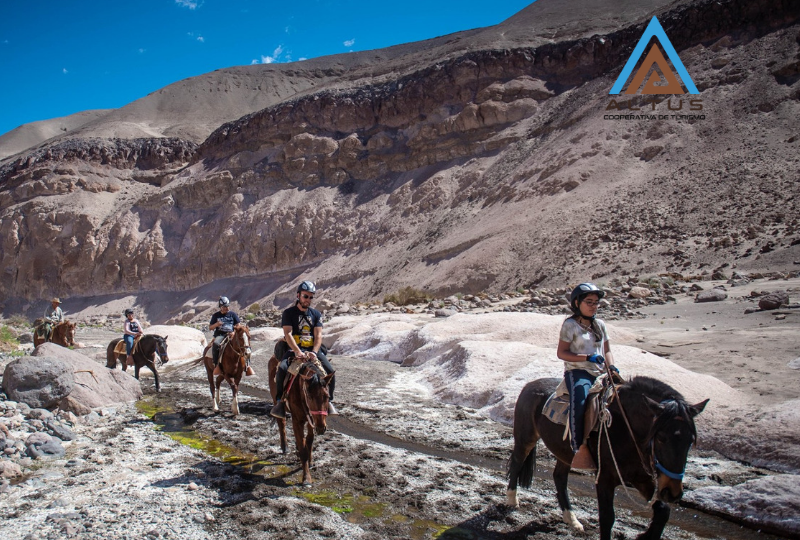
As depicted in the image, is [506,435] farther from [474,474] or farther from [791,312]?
[791,312]

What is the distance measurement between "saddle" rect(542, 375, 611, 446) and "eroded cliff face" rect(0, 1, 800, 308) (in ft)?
75.2

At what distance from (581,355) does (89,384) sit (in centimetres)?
1029

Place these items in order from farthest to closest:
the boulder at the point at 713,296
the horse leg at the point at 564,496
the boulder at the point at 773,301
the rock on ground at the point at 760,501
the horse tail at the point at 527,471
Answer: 1. the boulder at the point at 713,296
2. the boulder at the point at 773,301
3. the horse tail at the point at 527,471
4. the horse leg at the point at 564,496
5. the rock on ground at the point at 760,501

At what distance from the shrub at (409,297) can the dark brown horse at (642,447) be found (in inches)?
1023

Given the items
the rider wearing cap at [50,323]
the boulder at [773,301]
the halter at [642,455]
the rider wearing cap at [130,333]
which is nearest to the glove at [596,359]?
the halter at [642,455]

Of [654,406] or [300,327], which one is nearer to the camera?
[654,406]

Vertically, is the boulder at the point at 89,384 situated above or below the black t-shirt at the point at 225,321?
below

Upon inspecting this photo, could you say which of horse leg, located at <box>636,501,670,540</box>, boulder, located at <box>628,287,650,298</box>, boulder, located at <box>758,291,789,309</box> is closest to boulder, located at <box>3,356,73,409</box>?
horse leg, located at <box>636,501,670,540</box>

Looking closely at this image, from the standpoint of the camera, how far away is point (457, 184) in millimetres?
47969

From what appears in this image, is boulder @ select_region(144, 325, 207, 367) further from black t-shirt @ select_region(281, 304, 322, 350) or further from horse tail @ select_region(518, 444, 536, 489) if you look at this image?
horse tail @ select_region(518, 444, 536, 489)

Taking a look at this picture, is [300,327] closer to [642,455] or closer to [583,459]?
[583,459]

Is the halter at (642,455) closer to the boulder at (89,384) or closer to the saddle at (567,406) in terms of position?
Answer: the saddle at (567,406)

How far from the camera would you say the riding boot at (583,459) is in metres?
4.21

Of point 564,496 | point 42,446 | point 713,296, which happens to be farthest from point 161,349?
point 713,296
